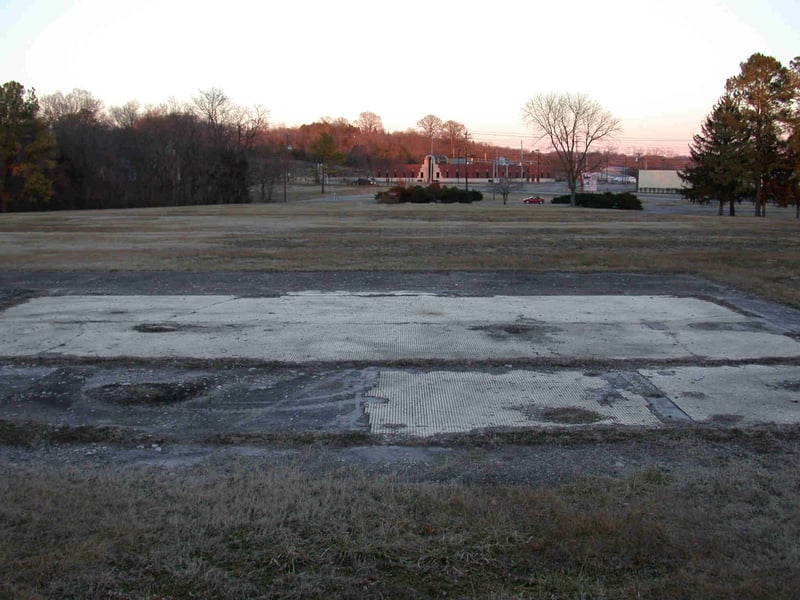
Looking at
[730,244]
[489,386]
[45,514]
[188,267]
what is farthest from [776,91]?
[45,514]

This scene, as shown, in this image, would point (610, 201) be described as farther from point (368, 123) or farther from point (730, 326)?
point (368, 123)

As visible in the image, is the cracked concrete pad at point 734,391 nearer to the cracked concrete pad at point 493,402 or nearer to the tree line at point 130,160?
the cracked concrete pad at point 493,402

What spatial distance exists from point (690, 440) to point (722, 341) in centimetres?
363

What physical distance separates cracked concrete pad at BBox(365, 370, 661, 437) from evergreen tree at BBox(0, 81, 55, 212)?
189 feet

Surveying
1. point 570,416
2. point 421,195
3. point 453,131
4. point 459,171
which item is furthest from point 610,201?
point 453,131

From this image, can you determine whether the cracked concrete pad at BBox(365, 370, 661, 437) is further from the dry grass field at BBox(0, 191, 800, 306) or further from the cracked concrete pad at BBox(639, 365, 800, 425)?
the dry grass field at BBox(0, 191, 800, 306)

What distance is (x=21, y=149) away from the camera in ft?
182

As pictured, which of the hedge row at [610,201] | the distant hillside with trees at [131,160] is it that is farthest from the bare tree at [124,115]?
the hedge row at [610,201]

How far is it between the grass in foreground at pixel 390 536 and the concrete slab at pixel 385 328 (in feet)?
10.9

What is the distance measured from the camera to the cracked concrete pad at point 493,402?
5582 millimetres

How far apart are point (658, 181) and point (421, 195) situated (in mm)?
55549

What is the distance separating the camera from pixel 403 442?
5203mm

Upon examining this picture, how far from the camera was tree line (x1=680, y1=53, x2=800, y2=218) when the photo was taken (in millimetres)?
47312

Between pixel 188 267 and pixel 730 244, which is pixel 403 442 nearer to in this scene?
pixel 188 267
